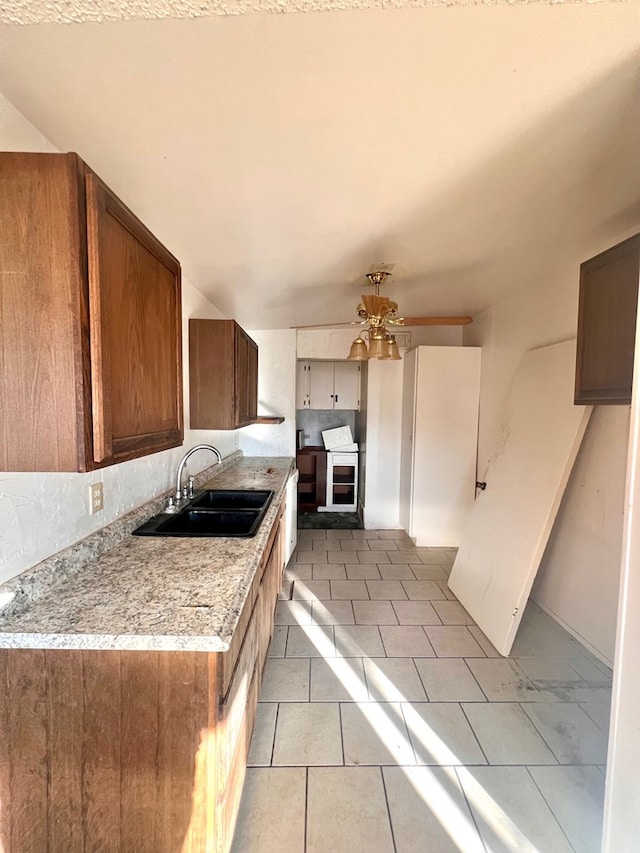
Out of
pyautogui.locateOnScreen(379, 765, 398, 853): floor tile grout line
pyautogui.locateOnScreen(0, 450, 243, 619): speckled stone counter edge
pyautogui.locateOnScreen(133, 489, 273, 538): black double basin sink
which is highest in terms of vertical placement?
pyautogui.locateOnScreen(0, 450, 243, 619): speckled stone counter edge

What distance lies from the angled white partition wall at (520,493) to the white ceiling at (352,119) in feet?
3.20

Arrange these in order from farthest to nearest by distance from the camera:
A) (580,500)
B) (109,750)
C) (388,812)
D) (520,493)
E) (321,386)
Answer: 1. (321,386)
2. (520,493)
3. (580,500)
4. (388,812)
5. (109,750)

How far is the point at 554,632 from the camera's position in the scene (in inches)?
94.7

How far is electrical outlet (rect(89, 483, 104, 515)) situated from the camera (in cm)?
138

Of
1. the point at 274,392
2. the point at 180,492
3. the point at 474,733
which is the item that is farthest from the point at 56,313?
the point at 274,392

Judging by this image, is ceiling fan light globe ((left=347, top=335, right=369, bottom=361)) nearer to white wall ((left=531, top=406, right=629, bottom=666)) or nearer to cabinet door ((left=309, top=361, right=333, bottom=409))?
white wall ((left=531, top=406, right=629, bottom=666))

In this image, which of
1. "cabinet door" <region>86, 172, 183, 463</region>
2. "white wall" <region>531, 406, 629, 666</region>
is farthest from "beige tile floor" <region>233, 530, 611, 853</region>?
"cabinet door" <region>86, 172, 183, 463</region>

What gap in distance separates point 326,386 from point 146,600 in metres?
4.37

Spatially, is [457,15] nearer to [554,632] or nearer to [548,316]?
[548,316]

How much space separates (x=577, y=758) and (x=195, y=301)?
127 inches

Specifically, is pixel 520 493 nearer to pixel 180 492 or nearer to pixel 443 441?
pixel 443 441

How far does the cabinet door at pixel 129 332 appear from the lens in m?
0.89

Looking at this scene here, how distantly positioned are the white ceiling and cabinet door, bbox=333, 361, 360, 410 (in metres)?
3.30

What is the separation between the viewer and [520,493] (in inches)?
101
